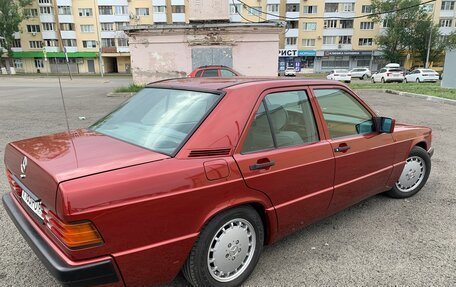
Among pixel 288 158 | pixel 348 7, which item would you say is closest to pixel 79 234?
pixel 288 158

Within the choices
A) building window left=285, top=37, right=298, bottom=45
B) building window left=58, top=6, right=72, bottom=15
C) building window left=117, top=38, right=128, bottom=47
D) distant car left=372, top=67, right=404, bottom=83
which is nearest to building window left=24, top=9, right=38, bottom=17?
building window left=58, top=6, right=72, bottom=15

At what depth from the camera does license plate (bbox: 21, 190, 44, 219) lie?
6.86 ft

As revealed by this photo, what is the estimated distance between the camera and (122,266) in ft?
6.21

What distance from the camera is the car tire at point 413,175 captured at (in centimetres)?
401

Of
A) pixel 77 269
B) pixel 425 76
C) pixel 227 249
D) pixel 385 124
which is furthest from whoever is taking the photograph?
pixel 425 76

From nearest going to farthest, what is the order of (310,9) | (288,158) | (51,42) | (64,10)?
(288,158)
(310,9)
(64,10)
(51,42)

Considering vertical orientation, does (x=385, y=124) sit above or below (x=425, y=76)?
above

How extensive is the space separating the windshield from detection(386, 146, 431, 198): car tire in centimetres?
285

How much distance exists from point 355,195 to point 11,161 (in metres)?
3.17

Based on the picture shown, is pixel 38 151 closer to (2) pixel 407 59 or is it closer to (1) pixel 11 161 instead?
(1) pixel 11 161

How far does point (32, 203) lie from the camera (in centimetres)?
221

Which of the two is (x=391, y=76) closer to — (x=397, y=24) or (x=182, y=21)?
(x=397, y=24)

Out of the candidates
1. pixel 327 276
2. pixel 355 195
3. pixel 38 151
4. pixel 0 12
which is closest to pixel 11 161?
pixel 38 151

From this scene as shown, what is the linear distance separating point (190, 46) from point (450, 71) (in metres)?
16.0
